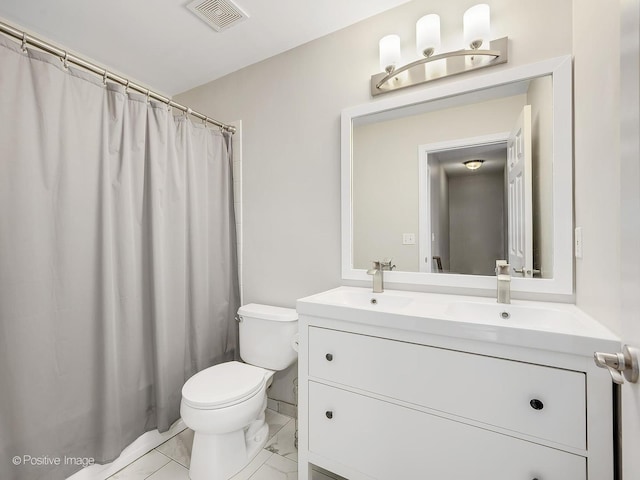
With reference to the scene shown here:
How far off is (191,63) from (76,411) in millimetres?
2151

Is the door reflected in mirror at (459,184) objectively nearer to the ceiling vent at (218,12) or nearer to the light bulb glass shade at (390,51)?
the light bulb glass shade at (390,51)

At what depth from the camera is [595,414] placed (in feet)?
2.79

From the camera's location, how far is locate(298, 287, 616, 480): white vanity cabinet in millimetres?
874

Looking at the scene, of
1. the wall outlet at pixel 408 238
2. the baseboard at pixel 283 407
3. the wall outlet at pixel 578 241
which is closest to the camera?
the wall outlet at pixel 578 241

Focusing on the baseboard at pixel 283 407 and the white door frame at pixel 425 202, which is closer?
the white door frame at pixel 425 202

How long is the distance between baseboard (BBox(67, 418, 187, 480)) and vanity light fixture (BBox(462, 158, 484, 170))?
86.4 inches

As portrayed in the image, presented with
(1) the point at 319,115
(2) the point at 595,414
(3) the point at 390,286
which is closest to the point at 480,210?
(3) the point at 390,286

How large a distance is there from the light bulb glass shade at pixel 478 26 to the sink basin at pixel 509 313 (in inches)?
46.3

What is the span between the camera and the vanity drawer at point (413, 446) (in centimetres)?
93

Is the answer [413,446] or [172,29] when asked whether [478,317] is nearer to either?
[413,446]

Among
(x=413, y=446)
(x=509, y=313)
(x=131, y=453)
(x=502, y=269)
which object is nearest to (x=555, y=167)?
(x=502, y=269)

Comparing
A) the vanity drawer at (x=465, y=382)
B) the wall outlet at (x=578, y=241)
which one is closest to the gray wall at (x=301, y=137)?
the vanity drawer at (x=465, y=382)

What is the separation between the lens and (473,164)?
4.77 ft

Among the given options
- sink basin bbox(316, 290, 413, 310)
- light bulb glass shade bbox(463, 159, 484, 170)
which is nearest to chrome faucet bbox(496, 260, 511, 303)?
sink basin bbox(316, 290, 413, 310)
